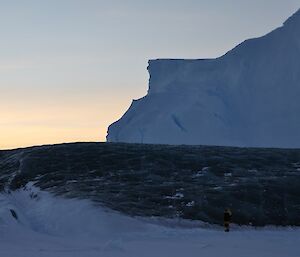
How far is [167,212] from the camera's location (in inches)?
992

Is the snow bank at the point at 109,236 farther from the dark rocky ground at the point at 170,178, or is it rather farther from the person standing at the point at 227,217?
the dark rocky ground at the point at 170,178

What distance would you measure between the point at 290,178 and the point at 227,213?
44.9 feet

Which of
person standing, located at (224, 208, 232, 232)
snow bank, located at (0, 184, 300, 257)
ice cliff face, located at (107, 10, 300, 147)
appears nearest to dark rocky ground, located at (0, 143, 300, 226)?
snow bank, located at (0, 184, 300, 257)

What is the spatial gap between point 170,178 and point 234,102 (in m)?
57.3

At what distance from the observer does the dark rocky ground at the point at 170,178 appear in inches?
1051

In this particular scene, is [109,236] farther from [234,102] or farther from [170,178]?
[234,102]

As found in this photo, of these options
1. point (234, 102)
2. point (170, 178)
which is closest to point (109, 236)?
point (170, 178)

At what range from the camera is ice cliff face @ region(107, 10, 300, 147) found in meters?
83.0

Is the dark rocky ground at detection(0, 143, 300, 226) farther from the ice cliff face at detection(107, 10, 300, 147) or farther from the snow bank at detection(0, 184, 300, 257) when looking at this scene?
the ice cliff face at detection(107, 10, 300, 147)

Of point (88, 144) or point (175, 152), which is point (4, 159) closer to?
point (88, 144)

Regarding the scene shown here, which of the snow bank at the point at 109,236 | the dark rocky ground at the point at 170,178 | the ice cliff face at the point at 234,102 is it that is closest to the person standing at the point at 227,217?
the snow bank at the point at 109,236

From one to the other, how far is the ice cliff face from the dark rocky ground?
111 feet

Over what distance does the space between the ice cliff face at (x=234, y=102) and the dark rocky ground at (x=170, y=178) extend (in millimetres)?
33721

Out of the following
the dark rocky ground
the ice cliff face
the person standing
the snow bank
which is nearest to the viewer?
the snow bank
